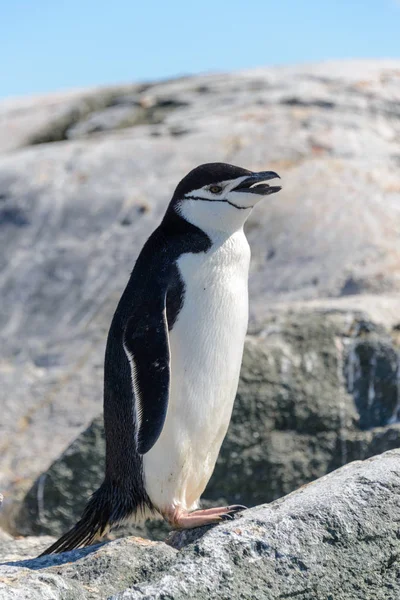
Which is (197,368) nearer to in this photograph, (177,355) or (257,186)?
(177,355)

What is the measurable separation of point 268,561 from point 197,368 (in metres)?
0.98

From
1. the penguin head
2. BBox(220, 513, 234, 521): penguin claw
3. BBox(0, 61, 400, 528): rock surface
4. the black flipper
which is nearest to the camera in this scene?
BBox(220, 513, 234, 521): penguin claw

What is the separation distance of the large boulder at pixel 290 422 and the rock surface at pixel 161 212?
16 cm

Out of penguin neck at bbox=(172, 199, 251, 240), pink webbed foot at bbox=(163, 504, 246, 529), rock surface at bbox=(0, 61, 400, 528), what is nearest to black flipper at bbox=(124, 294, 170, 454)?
pink webbed foot at bbox=(163, 504, 246, 529)

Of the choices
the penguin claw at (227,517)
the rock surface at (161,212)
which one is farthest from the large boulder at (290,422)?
the penguin claw at (227,517)

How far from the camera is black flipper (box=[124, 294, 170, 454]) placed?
3.67 meters

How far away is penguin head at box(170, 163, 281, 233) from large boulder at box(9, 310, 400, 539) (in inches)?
70.1

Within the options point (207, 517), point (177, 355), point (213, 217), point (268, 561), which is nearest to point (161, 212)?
point (213, 217)

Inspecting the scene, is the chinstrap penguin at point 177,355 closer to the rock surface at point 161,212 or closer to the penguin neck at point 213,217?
the penguin neck at point 213,217

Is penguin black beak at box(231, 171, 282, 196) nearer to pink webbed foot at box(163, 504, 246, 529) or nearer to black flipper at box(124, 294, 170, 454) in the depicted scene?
black flipper at box(124, 294, 170, 454)

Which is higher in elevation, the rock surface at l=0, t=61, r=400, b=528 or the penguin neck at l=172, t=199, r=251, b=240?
the penguin neck at l=172, t=199, r=251, b=240

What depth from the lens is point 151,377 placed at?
3.69 m

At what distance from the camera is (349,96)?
9391 millimetres

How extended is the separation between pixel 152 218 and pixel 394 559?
210 inches
